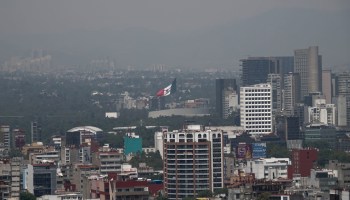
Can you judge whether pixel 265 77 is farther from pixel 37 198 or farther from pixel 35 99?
pixel 37 198

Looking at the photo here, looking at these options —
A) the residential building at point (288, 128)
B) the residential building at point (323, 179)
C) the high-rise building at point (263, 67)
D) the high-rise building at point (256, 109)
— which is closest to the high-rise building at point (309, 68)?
the high-rise building at point (263, 67)

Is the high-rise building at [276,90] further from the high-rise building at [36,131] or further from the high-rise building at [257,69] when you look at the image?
the high-rise building at [36,131]

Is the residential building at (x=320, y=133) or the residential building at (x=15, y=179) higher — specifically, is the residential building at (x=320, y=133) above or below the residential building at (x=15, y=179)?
above

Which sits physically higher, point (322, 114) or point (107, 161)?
point (322, 114)

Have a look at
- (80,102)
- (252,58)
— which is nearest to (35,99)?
(80,102)

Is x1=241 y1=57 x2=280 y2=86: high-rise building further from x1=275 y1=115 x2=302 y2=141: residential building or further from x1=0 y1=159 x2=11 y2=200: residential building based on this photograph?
x1=0 y1=159 x2=11 y2=200: residential building

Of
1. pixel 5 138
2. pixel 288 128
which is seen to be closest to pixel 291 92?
pixel 288 128

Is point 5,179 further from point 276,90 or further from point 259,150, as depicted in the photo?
point 276,90
